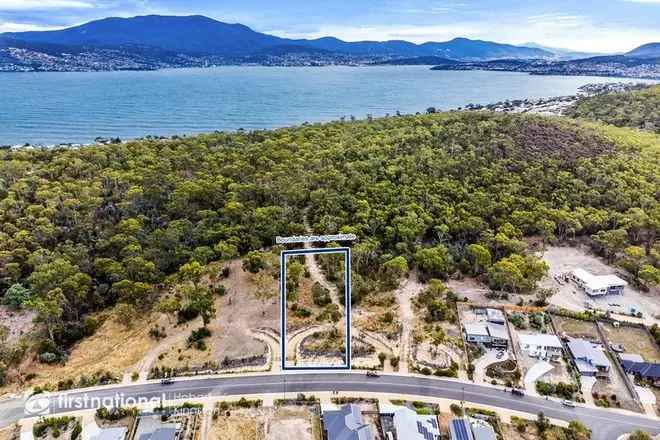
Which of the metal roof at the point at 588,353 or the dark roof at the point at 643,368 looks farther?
the metal roof at the point at 588,353

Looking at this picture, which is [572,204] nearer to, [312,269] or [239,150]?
[312,269]

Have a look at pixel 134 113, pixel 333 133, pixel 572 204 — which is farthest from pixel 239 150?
pixel 134 113

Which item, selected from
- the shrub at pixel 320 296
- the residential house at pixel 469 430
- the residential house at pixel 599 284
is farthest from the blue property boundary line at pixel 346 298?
the residential house at pixel 599 284

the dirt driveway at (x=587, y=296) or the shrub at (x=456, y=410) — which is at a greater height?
the dirt driveway at (x=587, y=296)

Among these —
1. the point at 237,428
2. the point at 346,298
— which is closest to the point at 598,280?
the point at 346,298

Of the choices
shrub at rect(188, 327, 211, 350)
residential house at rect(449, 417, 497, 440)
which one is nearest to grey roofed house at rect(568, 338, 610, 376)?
residential house at rect(449, 417, 497, 440)

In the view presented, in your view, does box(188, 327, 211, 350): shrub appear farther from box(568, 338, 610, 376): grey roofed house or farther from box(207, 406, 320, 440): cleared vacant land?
box(568, 338, 610, 376): grey roofed house

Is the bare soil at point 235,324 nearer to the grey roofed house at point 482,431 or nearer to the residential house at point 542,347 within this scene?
the grey roofed house at point 482,431
